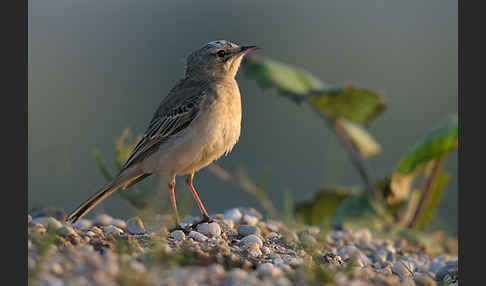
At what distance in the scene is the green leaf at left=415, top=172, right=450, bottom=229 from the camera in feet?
27.3

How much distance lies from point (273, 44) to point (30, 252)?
1893 cm

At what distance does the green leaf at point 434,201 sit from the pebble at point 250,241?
3500 millimetres

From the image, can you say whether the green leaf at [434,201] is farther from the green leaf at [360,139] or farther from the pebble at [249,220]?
the pebble at [249,220]

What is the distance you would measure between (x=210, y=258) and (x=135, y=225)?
1498mm

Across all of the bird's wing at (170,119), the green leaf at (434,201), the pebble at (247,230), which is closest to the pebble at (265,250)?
the pebble at (247,230)

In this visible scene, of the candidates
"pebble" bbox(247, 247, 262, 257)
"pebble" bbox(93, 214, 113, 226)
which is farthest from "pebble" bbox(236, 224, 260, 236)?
"pebble" bbox(93, 214, 113, 226)

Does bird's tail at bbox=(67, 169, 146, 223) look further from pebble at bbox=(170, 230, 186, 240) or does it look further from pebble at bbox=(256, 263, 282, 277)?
pebble at bbox=(256, 263, 282, 277)

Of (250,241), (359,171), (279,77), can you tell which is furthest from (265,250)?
(279,77)

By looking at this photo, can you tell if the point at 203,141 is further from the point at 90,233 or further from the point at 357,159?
the point at 357,159

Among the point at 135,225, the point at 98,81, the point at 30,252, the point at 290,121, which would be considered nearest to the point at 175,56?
the point at 98,81

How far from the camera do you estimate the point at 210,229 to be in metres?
5.74

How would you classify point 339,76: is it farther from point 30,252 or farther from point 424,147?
point 30,252

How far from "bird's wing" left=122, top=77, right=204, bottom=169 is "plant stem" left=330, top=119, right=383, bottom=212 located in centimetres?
271

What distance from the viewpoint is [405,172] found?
24.7ft
